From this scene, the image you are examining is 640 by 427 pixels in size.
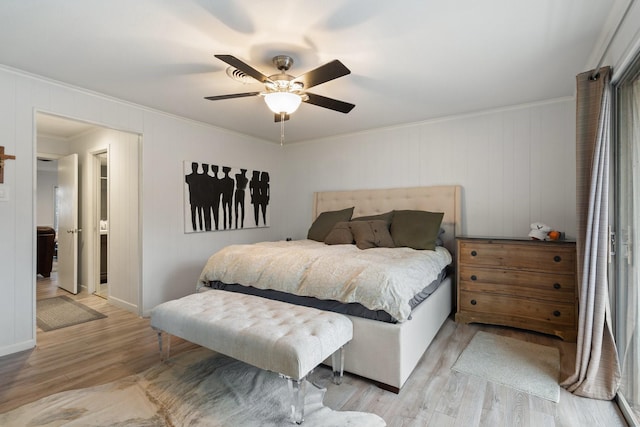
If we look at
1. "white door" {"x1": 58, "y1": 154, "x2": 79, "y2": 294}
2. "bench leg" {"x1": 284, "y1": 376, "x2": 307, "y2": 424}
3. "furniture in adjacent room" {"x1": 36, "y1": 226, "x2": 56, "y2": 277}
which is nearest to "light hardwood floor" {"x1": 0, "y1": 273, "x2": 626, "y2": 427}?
"bench leg" {"x1": 284, "y1": 376, "x2": 307, "y2": 424}

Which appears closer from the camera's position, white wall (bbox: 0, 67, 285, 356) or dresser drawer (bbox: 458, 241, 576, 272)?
white wall (bbox: 0, 67, 285, 356)

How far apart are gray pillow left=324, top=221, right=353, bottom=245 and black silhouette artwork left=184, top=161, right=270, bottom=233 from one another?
157cm

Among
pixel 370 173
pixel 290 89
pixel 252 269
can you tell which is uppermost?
pixel 290 89

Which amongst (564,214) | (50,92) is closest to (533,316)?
(564,214)

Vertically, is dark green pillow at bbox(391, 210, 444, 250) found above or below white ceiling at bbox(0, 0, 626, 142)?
below

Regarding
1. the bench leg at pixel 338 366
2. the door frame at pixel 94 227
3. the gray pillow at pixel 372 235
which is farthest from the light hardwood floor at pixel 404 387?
the door frame at pixel 94 227

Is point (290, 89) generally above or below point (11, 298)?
above

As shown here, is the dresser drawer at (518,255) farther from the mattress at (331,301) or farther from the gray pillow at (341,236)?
the gray pillow at (341,236)

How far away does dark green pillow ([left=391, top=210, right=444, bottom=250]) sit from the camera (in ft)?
10.8

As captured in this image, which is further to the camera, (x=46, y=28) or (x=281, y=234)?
(x=281, y=234)

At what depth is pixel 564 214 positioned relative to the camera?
328 centimetres

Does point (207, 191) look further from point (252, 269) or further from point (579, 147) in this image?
point (579, 147)

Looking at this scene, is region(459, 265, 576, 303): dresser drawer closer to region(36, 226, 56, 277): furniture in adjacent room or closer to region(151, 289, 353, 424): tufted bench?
region(151, 289, 353, 424): tufted bench

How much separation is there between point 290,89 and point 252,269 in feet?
4.97
